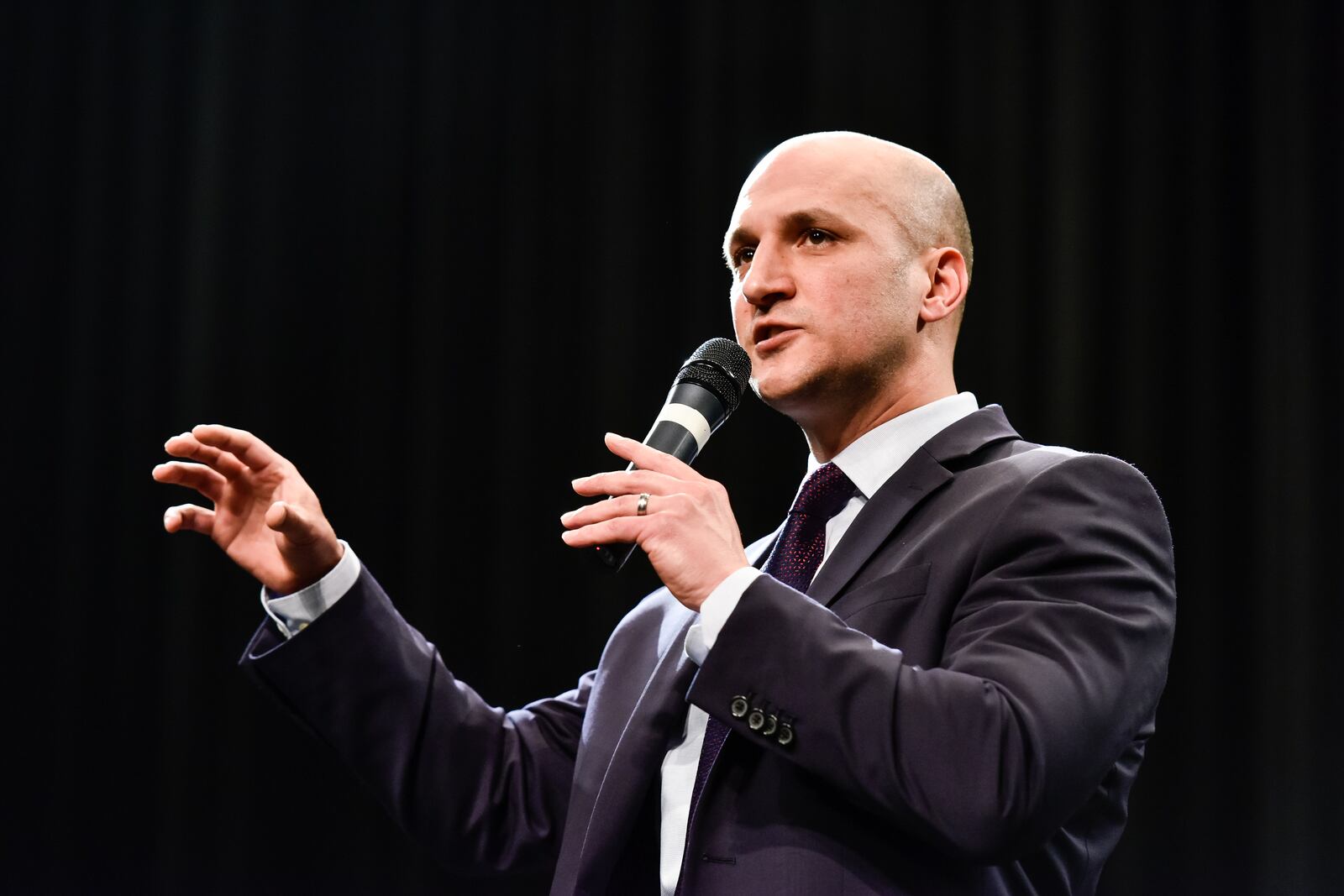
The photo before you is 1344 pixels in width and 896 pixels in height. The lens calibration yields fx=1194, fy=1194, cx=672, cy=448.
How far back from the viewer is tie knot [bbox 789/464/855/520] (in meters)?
1.38

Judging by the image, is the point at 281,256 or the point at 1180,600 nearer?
the point at 1180,600

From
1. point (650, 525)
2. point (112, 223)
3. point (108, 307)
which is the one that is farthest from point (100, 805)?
point (650, 525)

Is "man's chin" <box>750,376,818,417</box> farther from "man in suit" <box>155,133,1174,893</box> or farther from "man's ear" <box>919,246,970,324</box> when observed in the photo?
"man's ear" <box>919,246,970,324</box>

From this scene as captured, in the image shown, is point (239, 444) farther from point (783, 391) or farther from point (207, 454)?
point (783, 391)

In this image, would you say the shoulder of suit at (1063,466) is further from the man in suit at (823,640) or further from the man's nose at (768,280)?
the man's nose at (768,280)

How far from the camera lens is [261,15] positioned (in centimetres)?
293

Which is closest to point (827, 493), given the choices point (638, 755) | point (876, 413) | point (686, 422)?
point (876, 413)

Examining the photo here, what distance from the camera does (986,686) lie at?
98 cm

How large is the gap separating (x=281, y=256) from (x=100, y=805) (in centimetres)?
131

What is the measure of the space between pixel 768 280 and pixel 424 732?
688 mm

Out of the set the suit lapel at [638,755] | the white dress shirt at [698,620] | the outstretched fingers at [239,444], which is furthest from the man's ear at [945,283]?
the outstretched fingers at [239,444]

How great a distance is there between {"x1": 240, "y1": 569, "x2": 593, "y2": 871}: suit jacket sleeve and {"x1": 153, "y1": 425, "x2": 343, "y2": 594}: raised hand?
64 millimetres

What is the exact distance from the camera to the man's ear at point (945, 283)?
152 centimetres

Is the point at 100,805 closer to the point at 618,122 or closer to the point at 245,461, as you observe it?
the point at 245,461
